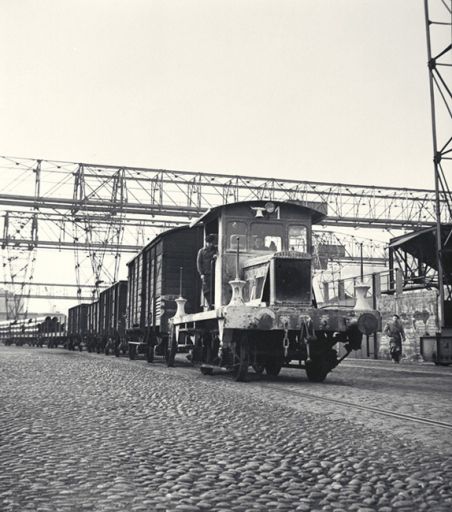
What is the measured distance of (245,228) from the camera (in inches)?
411

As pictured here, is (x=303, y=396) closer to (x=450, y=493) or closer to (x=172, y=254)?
(x=450, y=493)

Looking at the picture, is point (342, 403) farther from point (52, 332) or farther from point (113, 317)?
point (52, 332)

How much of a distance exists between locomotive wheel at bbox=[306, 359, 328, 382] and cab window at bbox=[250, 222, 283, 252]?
201 centimetres

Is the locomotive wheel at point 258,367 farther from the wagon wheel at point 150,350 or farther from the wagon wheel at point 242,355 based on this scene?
the wagon wheel at point 150,350

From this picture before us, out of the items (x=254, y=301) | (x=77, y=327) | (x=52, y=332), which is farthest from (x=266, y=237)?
(x=52, y=332)

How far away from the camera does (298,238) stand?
10.5 meters

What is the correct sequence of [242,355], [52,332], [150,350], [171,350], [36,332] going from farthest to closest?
1. [36,332]
2. [52,332]
3. [150,350]
4. [171,350]
5. [242,355]

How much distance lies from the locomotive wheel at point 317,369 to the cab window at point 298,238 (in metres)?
1.96

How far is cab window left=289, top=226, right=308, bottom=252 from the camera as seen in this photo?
10438 millimetres

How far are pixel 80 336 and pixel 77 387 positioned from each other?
21241 mm

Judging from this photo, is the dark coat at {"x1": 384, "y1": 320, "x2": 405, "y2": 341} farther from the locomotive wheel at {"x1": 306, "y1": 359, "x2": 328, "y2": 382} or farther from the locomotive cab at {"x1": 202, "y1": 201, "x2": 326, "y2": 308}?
the locomotive wheel at {"x1": 306, "y1": 359, "x2": 328, "y2": 382}

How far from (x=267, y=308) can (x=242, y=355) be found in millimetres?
926

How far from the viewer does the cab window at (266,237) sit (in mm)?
10422

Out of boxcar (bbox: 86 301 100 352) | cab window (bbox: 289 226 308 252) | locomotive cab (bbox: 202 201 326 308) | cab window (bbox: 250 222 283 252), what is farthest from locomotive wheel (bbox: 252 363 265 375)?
boxcar (bbox: 86 301 100 352)
